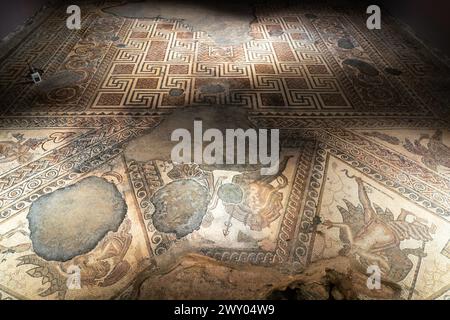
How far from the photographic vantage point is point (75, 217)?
162cm

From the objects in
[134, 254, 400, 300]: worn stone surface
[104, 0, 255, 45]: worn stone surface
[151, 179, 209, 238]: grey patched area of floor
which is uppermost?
[104, 0, 255, 45]: worn stone surface

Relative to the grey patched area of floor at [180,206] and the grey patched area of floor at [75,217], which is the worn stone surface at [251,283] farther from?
the grey patched area of floor at [75,217]

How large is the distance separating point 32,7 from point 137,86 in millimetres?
2312

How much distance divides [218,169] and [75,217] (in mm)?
826

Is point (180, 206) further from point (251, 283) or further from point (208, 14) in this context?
point (208, 14)

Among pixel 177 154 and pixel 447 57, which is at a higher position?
pixel 447 57

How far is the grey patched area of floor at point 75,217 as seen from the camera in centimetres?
150

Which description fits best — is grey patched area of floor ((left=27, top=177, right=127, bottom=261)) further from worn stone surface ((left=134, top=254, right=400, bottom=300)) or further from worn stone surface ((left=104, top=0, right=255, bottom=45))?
worn stone surface ((left=104, top=0, right=255, bottom=45))

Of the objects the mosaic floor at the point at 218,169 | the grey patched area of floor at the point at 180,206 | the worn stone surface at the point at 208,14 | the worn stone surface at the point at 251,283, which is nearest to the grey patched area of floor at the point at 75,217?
the mosaic floor at the point at 218,169

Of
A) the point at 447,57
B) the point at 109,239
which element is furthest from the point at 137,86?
the point at 447,57

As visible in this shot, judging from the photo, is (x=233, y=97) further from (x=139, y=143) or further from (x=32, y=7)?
(x=32, y=7)

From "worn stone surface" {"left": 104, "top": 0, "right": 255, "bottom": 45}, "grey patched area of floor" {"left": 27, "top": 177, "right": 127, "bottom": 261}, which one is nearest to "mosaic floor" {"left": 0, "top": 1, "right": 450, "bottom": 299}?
"grey patched area of floor" {"left": 27, "top": 177, "right": 127, "bottom": 261}

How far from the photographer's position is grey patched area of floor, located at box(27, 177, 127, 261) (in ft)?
4.92
